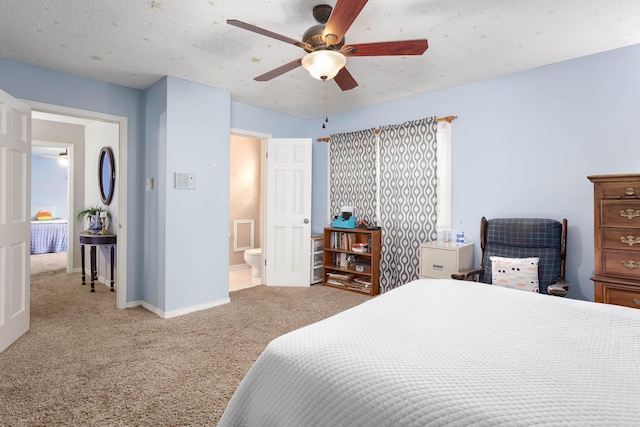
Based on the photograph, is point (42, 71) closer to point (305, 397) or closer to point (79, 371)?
point (79, 371)

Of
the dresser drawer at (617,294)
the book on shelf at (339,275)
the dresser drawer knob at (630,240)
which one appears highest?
the dresser drawer knob at (630,240)

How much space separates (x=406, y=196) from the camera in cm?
419

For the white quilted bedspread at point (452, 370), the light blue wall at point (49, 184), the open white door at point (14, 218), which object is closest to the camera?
the white quilted bedspread at point (452, 370)

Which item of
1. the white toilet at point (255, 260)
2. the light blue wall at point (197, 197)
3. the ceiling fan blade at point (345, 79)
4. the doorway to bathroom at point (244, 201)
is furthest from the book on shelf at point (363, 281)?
the ceiling fan blade at point (345, 79)

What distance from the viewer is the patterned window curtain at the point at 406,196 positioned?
13.0 feet

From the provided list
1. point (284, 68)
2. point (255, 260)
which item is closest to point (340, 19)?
point (284, 68)

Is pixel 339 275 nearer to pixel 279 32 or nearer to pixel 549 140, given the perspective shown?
pixel 549 140

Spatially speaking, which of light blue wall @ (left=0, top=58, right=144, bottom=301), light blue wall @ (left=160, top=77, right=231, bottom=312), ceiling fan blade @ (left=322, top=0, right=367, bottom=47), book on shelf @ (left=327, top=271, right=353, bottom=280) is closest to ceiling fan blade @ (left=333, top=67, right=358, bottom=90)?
ceiling fan blade @ (left=322, top=0, right=367, bottom=47)

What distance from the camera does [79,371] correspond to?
234 centimetres

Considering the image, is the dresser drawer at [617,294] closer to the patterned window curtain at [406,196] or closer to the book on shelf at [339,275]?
the patterned window curtain at [406,196]

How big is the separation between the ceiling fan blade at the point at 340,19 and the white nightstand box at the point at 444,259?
230 centimetres

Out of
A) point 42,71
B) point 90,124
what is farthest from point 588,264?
point 90,124

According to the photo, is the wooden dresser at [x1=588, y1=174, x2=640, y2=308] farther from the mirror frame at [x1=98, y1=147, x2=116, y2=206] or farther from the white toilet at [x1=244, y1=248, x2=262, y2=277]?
the mirror frame at [x1=98, y1=147, x2=116, y2=206]

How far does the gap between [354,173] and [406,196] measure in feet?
2.78
